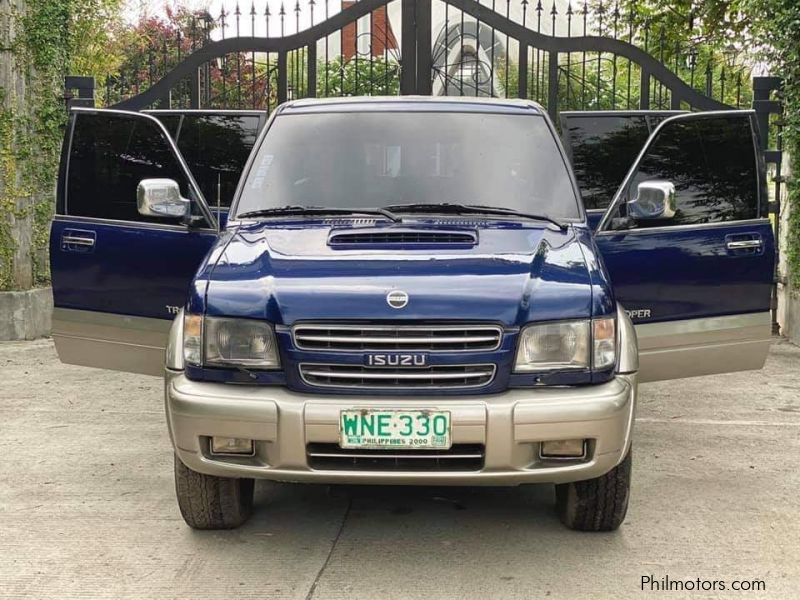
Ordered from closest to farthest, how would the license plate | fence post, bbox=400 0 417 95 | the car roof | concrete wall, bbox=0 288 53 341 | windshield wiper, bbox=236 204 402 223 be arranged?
the license plate
windshield wiper, bbox=236 204 402 223
the car roof
fence post, bbox=400 0 417 95
concrete wall, bbox=0 288 53 341

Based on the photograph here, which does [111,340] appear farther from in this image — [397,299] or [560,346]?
[560,346]

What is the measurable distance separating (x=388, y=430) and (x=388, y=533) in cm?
87

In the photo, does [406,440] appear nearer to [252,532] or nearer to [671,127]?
[252,532]

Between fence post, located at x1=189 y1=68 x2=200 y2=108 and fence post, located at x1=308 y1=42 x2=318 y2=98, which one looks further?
fence post, located at x1=189 y1=68 x2=200 y2=108

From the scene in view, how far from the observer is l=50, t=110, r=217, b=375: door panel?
5652 millimetres

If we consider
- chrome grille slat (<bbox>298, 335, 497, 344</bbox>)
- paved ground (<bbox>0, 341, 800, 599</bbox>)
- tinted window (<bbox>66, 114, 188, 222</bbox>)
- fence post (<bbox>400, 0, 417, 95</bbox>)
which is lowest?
paved ground (<bbox>0, 341, 800, 599</bbox>)

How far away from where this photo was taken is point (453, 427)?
3.82 metres

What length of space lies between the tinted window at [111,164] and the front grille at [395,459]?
102 inches

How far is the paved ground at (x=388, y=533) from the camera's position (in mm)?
4008

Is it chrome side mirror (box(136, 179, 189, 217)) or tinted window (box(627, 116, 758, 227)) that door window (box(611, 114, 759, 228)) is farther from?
chrome side mirror (box(136, 179, 189, 217))

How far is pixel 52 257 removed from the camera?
5852 millimetres

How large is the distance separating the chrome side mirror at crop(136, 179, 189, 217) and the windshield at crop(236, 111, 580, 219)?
35 centimetres

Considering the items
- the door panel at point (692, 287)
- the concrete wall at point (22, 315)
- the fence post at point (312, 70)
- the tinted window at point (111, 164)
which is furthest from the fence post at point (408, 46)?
the door panel at point (692, 287)

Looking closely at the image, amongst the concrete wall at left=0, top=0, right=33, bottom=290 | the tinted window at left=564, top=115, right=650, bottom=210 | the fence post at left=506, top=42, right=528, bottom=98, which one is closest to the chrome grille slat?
the tinted window at left=564, top=115, right=650, bottom=210
